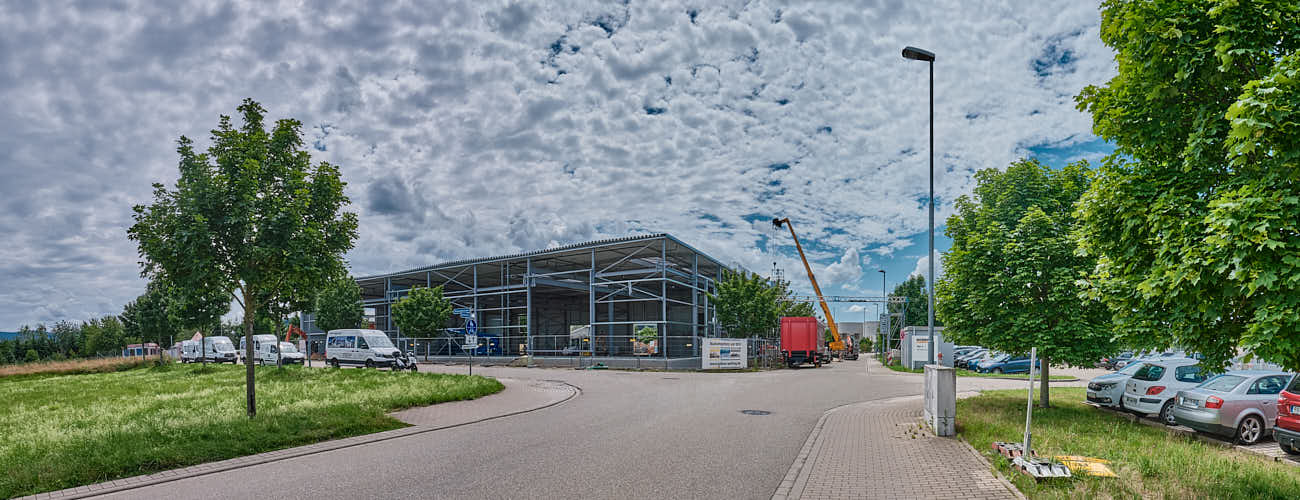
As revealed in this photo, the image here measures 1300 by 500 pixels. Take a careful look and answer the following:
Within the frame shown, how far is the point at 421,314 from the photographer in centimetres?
4269

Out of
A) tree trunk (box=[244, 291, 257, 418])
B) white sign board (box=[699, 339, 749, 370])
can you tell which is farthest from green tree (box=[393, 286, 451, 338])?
tree trunk (box=[244, 291, 257, 418])

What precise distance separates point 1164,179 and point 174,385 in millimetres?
26046

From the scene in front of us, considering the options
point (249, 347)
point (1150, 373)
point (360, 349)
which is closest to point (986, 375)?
point (1150, 373)

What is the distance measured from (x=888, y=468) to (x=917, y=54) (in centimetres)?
1002

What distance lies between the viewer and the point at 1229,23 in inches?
211

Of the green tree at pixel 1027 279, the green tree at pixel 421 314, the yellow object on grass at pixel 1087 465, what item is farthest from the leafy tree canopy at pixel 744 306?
the yellow object on grass at pixel 1087 465

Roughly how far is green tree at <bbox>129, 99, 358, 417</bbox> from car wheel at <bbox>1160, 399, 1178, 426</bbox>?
17216 mm

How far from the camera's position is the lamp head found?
1430 centimetres

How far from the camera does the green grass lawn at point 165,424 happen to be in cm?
778

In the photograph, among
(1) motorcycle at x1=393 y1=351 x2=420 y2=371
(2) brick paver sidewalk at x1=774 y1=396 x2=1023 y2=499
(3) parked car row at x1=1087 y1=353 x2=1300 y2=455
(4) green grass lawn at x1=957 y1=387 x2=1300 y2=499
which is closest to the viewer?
(4) green grass lawn at x1=957 y1=387 x2=1300 y2=499

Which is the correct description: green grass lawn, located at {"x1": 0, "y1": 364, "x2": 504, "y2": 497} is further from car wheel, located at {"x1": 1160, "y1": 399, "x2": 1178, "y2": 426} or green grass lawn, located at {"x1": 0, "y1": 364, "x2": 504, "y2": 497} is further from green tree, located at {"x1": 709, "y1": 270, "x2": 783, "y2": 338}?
green tree, located at {"x1": 709, "y1": 270, "x2": 783, "y2": 338}

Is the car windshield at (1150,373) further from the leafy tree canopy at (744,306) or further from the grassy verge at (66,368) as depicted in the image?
the grassy verge at (66,368)

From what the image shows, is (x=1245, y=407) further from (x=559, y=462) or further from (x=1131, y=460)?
(x=559, y=462)

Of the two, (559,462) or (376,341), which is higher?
(559,462)
